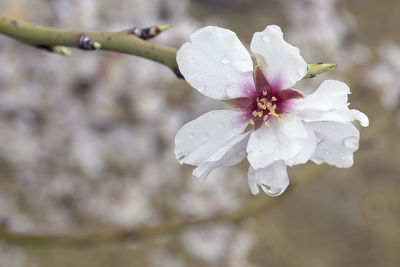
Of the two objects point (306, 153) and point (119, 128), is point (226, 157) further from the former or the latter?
point (119, 128)

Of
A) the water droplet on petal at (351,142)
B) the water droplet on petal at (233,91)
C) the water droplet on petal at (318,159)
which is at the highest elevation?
the water droplet on petal at (233,91)

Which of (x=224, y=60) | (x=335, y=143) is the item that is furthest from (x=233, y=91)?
Result: (x=335, y=143)

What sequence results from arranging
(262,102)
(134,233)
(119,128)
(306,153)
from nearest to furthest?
1. (306,153)
2. (262,102)
3. (134,233)
4. (119,128)

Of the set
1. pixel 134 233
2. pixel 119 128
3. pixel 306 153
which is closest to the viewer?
pixel 306 153

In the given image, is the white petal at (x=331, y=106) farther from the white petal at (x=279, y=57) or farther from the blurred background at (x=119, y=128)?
the blurred background at (x=119, y=128)

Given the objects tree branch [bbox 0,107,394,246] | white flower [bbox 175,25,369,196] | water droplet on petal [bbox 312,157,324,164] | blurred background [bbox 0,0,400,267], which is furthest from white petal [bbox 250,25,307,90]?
blurred background [bbox 0,0,400,267]

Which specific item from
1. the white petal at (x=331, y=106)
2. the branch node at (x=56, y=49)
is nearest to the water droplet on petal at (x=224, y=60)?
the white petal at (x=331, y=106)

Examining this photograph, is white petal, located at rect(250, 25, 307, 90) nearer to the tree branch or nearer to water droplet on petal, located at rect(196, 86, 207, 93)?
water droplet on petal, located at rect(196, 86, 207, 93)

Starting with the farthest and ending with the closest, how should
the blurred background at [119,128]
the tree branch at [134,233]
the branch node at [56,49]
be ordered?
the blurred background at [119,128], the tree branch at [134,233], the branch node at [56,49]
